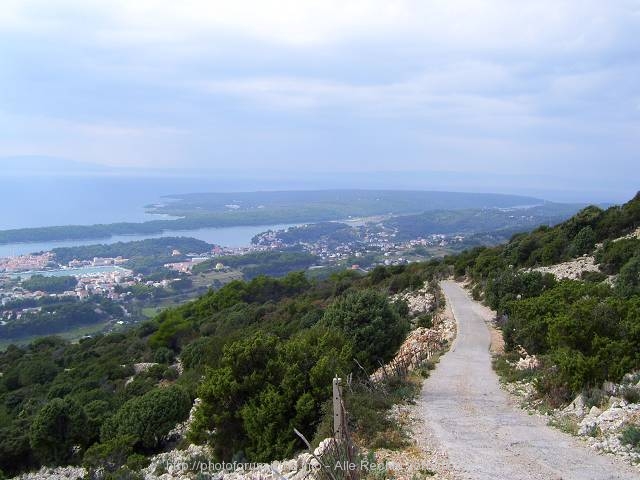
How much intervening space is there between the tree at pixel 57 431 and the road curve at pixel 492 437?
9208 mm

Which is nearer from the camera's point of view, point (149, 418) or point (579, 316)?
point (579, 316)

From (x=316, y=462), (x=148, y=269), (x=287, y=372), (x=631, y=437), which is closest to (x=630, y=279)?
(x=631, y=437)

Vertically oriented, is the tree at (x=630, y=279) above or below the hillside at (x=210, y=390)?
above

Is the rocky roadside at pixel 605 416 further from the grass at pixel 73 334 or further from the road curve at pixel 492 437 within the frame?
the grass at pixel 73 334

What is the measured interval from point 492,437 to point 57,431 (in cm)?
1114

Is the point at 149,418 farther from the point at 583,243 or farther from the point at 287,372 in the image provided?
the point at 583,243

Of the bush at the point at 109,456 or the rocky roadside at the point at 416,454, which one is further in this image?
the bush at the point at 109,456

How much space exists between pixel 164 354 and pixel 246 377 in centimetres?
1738

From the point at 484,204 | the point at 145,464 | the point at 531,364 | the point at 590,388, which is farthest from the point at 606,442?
the point at 484,204

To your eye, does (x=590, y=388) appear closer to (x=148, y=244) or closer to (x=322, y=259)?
(x=322, y=259)

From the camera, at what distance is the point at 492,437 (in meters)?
7.14

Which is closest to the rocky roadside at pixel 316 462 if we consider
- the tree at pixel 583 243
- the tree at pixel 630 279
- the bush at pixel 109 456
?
the bush at pixel 109 456

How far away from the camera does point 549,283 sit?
1761 centimetres

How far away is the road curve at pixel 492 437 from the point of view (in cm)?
584
